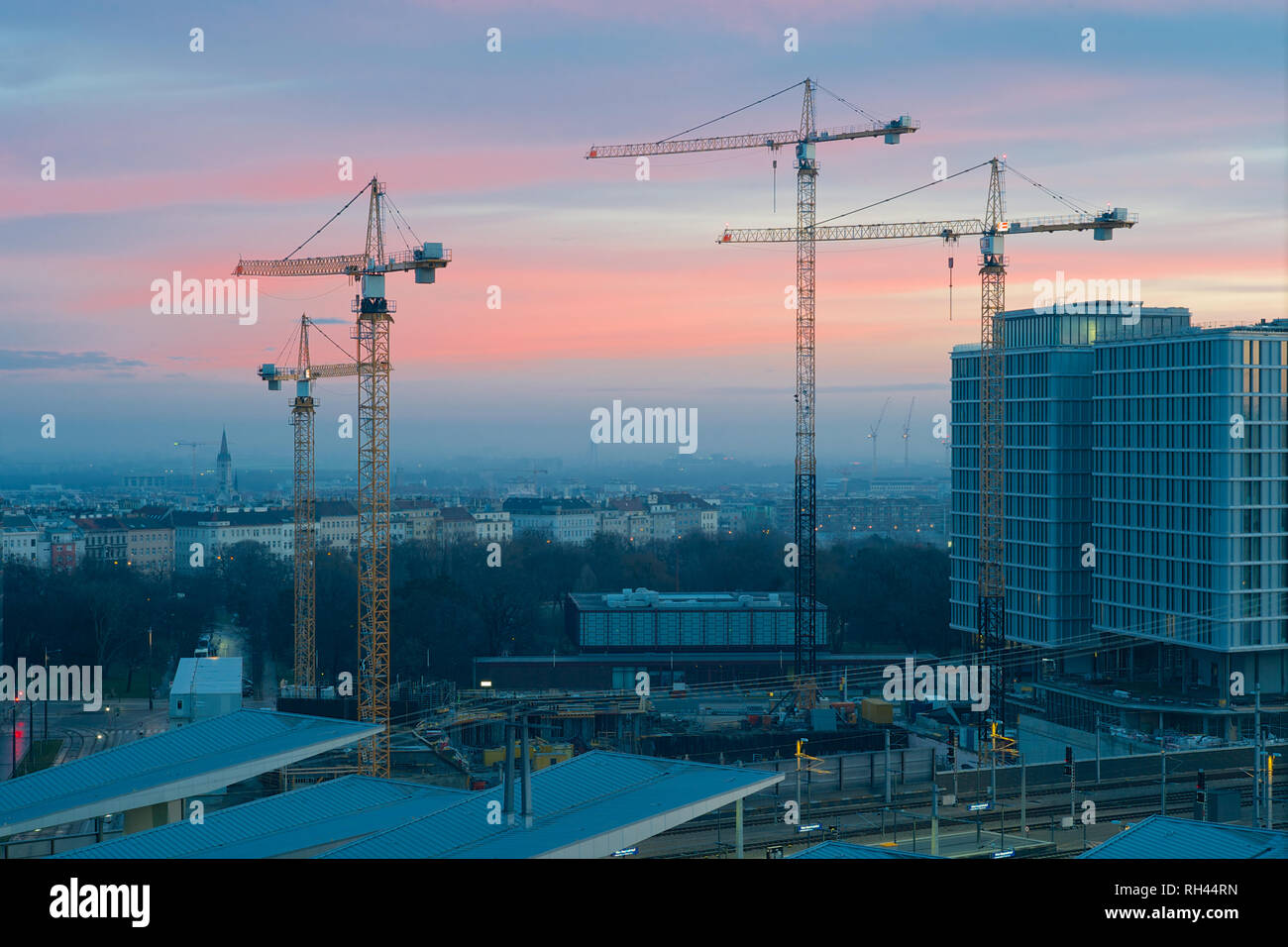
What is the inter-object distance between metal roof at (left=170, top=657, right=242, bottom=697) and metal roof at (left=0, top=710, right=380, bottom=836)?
1398cm

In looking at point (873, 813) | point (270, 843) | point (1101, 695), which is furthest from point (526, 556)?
point (270, 843)

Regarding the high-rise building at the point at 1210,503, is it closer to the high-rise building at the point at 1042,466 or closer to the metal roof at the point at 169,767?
the high-rise building at the point at 1042,466

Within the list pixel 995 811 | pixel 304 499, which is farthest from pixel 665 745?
pixel 304 499

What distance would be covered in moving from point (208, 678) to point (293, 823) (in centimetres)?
2074

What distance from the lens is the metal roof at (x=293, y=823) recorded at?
1170 centimetres

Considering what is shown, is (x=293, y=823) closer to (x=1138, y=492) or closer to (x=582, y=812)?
(x=582, y=812)

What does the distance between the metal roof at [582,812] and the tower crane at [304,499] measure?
25530 millimetres

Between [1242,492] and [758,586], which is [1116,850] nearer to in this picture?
[1242,492]

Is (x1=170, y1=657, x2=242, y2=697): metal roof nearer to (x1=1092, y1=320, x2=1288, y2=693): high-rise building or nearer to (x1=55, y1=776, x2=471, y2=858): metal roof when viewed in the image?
(x1=55, y1=776, x2=471, y2=858): metal roof

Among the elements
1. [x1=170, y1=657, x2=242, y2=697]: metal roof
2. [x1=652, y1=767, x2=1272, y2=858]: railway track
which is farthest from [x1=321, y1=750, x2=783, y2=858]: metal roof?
[x1=170, y1=657, x2=242, y2=697]: metal roof

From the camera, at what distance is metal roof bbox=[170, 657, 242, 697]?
3118 cm

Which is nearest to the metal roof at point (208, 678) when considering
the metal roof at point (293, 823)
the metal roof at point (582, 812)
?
the metal roof at point (293, 823)

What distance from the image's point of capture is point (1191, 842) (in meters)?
10.8
